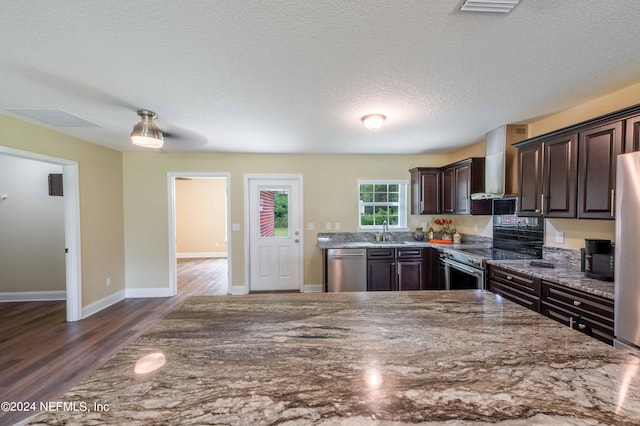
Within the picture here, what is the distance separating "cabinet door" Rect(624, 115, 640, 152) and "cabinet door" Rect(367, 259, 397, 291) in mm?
2629

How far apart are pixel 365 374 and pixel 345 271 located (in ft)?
10.1

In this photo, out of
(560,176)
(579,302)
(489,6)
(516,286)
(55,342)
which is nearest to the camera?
(489,6)

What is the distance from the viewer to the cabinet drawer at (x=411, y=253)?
3867 mm

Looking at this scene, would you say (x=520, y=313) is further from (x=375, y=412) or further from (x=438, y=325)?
(x=375, y=412)

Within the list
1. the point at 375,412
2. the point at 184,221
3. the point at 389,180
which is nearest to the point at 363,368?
the point at 375,412

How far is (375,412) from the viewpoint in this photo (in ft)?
2.12

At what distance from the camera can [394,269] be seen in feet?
12.7

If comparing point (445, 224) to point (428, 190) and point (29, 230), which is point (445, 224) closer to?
point (428, 190)

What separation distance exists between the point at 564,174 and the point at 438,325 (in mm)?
2148

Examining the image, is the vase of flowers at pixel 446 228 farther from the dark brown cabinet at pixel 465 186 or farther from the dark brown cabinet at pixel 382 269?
the dark brown cabinet at pixel 382 269

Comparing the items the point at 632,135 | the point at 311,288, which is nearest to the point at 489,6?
the point at 632,135

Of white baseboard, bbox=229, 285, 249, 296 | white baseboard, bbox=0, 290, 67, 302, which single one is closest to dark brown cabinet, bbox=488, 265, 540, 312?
white baseboard, bbox=229, 285, 249, 296

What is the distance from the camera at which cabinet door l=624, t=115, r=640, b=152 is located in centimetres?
173

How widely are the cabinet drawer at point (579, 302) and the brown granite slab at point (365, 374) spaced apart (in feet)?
3.34
